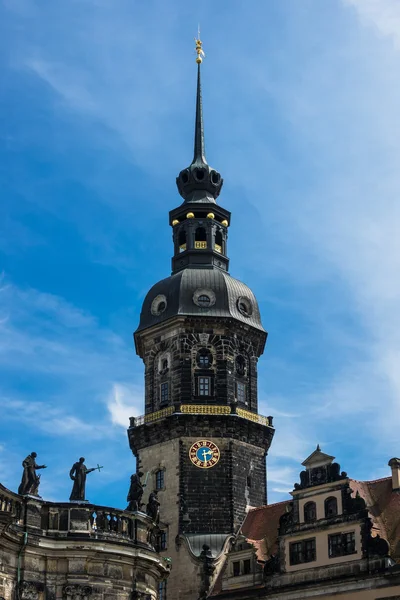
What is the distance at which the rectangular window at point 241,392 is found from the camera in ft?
218

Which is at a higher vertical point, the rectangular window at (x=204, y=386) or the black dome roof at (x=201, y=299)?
the black dome roof at (x=201, y=299)

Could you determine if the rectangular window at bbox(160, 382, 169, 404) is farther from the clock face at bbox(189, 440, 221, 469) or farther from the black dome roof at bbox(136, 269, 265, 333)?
the black dome roof at bbox(136, 269, 265, 333)

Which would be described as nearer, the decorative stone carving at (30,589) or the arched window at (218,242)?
the decorative stone carving at (30,589)

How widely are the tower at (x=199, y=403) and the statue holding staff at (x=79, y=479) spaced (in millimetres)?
24734

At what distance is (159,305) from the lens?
2736 inches

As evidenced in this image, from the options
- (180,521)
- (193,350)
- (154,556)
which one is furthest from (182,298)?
(154,556)

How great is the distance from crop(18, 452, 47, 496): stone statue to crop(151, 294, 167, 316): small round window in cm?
3302

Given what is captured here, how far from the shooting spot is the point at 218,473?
6341 centimetres

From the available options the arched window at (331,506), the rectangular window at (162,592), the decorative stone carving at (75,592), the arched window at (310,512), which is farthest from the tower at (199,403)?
the decorative stone carving at (75,592)

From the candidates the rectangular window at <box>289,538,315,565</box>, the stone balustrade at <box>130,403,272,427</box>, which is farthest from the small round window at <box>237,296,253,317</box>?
the rectangular window at <box>289,538,315,565</box>

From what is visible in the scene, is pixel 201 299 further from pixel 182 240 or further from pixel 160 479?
pixel 160 479

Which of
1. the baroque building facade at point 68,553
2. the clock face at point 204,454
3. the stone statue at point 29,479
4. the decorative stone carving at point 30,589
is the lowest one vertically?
the decorative stone carving at point 30,589

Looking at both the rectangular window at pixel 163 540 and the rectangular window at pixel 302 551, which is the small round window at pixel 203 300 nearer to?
the rectangular window at pixel 163 540

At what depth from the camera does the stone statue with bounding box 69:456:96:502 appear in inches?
1464
